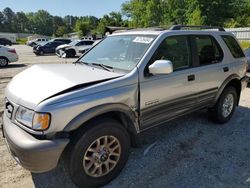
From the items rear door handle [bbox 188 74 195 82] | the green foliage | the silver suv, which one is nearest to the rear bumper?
the silver suv

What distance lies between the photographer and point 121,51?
3.87 metres

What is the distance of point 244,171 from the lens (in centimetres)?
353

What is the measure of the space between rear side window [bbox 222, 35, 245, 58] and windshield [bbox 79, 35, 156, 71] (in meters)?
1.97

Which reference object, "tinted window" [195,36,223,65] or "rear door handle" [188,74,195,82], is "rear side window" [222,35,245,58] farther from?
"rear door handle" [188,74,195,82]

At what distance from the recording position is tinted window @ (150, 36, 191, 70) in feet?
12.0

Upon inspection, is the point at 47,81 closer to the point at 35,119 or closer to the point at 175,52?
the point at 35,119

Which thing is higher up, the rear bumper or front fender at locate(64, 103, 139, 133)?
front fender at locate(64, 103, 139, 133)

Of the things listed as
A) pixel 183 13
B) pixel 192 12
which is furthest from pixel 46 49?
pixel 183 13

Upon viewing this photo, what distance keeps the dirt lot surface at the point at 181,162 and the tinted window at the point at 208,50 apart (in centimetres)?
130

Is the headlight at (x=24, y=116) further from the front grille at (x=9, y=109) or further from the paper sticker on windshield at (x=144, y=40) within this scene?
the paper sticker on windshield at (x=144, y=40)

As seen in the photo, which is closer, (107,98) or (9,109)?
(107,98)

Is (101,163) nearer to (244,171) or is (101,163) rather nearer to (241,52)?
(244,171)

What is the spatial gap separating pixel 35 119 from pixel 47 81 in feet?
1.97

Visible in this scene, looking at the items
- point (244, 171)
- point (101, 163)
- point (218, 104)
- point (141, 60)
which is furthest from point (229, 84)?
point (101, 163)
